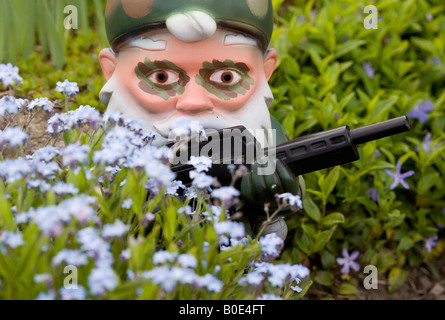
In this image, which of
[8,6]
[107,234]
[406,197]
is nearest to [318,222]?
[406,197]

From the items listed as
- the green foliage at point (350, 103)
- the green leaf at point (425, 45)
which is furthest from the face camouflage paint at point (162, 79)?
the green leaf at point (425, 45)

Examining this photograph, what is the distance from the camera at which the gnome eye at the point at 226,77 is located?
7.02 feet

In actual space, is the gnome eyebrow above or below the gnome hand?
above

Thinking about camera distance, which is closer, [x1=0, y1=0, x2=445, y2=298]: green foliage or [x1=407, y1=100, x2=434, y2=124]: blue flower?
[x1=0, y1=0, x2=445, y2=298]: green foliage

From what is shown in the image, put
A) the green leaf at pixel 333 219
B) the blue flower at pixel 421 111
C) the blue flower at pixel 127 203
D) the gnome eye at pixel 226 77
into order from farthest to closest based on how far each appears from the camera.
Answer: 1. the blue flower at pixel 421 111
2. the green leaf at pixel 333 219
3. the gnome eye at pixel 226 77
4. the blue flower at pixel 127 203

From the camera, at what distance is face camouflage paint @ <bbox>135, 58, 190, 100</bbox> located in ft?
6.91

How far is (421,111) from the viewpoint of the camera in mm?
3303

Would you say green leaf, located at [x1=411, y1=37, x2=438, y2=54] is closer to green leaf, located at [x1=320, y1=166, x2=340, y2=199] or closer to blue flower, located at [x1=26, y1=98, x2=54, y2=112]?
green leaf, located at [x1=320, y1=166, x2=340, y2=199]

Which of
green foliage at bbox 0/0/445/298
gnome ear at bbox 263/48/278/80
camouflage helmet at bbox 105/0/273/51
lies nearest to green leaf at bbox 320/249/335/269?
green foliage at bbox 0/0/445/298

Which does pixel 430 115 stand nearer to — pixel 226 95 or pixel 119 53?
pixel 226 95

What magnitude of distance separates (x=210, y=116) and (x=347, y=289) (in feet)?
4.71

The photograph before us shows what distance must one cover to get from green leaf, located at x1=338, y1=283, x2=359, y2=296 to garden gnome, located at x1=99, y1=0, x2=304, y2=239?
3.00 feet

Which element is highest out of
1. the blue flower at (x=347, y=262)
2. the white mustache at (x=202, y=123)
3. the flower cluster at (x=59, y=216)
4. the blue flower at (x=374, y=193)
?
the blue flower at (x=374, y=193)

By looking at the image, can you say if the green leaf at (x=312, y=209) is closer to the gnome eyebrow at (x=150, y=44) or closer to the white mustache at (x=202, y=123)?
the white mustache at (x=202, y=123)
